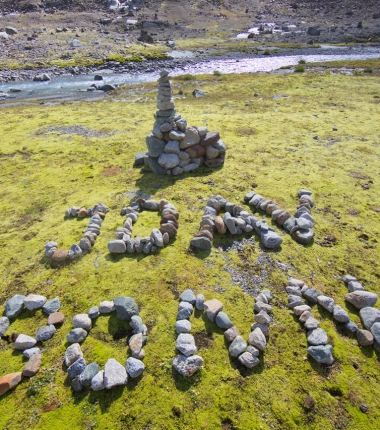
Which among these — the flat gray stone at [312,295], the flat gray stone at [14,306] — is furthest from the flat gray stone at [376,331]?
the flat gray stone at [14,306]

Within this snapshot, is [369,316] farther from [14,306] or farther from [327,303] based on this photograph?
[14,306]

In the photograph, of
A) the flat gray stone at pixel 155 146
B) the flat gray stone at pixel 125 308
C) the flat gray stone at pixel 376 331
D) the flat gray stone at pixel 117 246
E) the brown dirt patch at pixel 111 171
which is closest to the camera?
the flat gray stone at pixel 376 331

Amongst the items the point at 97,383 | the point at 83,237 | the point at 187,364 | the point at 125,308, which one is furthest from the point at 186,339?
the point at 83,237

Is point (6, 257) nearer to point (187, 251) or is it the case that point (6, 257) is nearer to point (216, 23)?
point (187, 251)

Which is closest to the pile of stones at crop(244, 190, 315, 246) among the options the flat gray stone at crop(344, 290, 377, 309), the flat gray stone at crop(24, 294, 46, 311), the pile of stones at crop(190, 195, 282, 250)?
the pile of stones at crop(190, 195, 282, 250)

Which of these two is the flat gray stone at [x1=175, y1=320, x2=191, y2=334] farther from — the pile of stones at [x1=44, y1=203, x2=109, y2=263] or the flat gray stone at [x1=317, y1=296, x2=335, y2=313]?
the pile of stones at [x1=44, y1=203, x2=109, y2=263]

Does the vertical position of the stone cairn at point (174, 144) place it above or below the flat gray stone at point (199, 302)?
above

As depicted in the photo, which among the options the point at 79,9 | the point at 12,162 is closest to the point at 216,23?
the point at 79,9

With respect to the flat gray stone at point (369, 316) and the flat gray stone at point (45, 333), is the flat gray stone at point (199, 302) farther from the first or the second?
the flat gray stone at point (369, 316)
